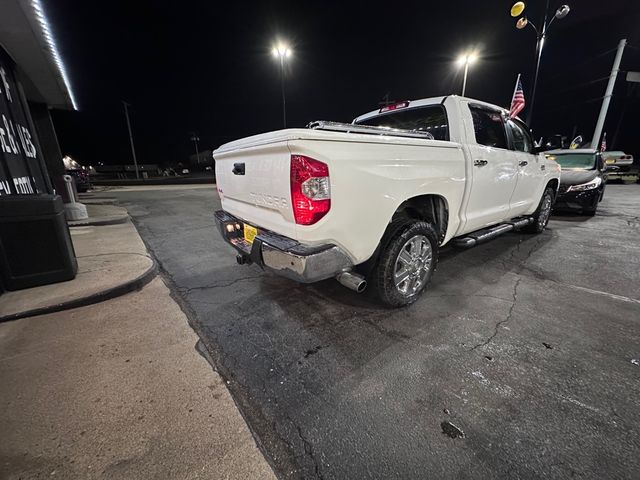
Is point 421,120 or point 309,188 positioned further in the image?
point 421,120

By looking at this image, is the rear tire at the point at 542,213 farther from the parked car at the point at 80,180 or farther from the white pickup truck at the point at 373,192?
the parked car at the point at 80,180

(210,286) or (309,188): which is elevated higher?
(309,188)

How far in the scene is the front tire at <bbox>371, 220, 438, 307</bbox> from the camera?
2506mm

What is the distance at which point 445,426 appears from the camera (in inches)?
60.2

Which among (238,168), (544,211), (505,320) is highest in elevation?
(238,168)

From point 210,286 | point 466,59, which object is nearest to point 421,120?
point 210,286

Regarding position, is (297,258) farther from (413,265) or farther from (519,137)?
(519,137)

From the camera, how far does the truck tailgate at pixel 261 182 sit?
199cm

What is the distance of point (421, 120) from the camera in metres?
3.50

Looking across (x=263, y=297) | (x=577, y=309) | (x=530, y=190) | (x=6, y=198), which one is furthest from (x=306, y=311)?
(x=530, y=190)

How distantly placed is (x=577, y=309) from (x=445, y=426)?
7.55 ft

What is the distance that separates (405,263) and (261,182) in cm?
156

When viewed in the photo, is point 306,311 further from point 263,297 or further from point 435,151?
point 435,151

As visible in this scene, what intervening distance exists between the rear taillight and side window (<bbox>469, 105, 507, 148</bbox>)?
7.93 ft
